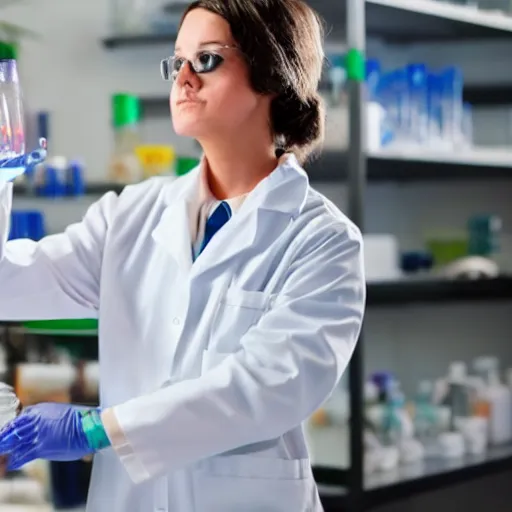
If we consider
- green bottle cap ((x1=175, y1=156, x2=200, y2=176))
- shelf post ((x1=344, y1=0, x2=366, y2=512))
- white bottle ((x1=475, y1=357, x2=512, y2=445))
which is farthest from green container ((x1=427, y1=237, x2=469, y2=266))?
green bottle cap ((x1=175, y1=156, x2=200, y2=176))

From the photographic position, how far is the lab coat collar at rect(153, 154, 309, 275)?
1.52 metres

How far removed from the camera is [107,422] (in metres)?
1.37

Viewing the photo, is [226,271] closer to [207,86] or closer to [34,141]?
[207,86]

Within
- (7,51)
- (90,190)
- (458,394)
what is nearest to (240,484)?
(90,190)

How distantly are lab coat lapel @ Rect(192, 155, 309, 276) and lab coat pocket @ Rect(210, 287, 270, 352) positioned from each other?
0.06 m

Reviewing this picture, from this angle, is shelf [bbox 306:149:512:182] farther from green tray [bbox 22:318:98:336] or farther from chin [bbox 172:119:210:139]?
chin [bbox 172:119:210:139]

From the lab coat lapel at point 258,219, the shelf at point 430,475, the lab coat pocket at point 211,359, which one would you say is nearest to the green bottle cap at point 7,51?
the lab coat lapel at point 258,219

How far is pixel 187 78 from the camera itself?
1509 mm

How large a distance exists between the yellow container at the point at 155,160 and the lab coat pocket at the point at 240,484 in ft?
4.13

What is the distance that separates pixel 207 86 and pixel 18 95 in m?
0.28

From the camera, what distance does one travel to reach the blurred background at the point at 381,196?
8.51 ft

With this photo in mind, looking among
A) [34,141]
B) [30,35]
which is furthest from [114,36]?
[34,141]

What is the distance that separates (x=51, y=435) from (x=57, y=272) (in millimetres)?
327

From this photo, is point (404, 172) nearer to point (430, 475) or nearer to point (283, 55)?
point (430, 475)
